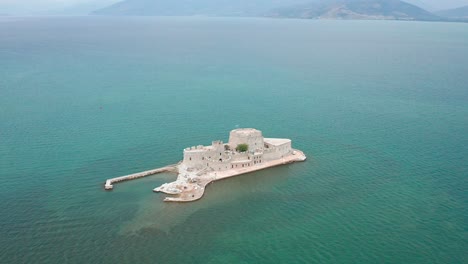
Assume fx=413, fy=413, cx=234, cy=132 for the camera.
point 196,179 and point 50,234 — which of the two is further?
point 196,179

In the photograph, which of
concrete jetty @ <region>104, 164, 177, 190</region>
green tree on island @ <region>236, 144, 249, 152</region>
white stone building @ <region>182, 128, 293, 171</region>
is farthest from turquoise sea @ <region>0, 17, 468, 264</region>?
green tree on island @ <region>236, 144, 249, 152</region>

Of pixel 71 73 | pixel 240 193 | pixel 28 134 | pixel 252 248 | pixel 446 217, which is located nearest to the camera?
pixel 252 248

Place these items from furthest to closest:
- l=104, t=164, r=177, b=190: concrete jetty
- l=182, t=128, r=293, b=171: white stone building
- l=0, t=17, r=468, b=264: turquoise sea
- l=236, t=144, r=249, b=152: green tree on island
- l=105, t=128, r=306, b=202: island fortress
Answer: l=236, t=144, r=249, b=152: green tree on island < l=182, t=128, r=293, b=171: white stone building < l=104, t=164, r=177, b=190: concrete jetty < l=105, t=128, r=306, b=202: island fortress < l=0, t=17, r=468, b=264: turquoise sea

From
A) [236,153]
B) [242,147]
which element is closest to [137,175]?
[236,153]

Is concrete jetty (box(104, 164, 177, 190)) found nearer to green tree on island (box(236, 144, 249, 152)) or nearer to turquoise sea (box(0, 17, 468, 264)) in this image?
turquoise sea (box(0, 17, 468, 264))

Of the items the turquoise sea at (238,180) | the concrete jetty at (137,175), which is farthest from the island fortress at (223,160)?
the turquoise sea at (238,180)

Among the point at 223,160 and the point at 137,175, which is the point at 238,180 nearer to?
the point at 223,160

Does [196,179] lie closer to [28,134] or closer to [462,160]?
[28,134]

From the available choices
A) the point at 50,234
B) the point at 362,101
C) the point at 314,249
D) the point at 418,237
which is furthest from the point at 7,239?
the point at 362,101

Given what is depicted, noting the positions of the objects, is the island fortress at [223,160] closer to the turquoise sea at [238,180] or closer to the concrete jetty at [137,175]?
the concrete jetty at [137,175]
